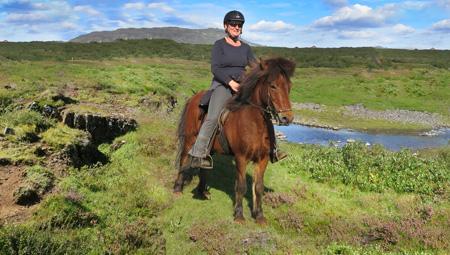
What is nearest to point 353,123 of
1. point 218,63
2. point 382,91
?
point 382,91

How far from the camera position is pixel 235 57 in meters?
10.8

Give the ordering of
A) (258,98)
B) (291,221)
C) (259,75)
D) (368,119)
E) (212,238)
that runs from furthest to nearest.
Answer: (368,119), (291,221), (258,98), (259,75), (212,238)

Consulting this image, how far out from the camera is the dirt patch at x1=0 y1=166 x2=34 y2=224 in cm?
824

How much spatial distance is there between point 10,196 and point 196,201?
4.45 metres

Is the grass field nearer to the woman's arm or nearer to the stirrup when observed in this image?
the stirrup

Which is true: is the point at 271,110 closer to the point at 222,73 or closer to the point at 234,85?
the point at 234,85

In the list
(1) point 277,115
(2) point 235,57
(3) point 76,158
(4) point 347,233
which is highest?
(2) point 235,57

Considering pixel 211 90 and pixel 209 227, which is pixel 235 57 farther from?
pixel 209 227

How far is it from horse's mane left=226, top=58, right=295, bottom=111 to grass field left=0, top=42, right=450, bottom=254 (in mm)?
2742

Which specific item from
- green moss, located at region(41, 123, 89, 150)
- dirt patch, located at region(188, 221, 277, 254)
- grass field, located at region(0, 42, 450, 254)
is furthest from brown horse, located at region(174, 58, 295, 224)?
green moss, located at region(41, 123, 89, 150)

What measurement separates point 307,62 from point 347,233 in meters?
99.2

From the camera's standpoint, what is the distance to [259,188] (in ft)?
33.8

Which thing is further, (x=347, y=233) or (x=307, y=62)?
(x=307, y=62)

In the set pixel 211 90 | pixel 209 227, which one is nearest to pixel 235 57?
pixel 211 90
